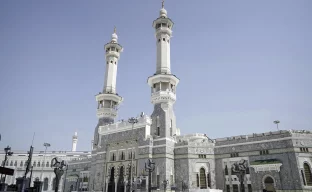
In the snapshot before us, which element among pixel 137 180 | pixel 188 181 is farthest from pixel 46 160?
pixel 188 181

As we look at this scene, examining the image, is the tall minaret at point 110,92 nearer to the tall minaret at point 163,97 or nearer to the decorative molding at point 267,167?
the tall minaret at point 163,97

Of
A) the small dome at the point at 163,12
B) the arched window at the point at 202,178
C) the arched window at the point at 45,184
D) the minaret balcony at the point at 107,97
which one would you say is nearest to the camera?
the arched window at the point at 202,178

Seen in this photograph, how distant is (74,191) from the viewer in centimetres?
4447

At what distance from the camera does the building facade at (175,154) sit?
29.5m

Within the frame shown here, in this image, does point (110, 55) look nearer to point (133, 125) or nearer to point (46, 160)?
point (133, 125)

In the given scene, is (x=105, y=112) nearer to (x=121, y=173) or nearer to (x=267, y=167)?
(x=121, y=173)

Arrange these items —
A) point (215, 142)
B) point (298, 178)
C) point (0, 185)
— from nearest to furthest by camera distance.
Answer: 1. point (0, 185)
2. point (298, 178)
3. point (215, 142)

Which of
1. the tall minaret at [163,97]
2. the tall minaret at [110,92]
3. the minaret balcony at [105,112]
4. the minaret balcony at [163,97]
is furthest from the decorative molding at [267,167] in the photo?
the tall minaret at [110,92]

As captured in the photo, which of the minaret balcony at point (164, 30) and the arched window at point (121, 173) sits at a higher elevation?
the minaret balcony at point (164, 30)

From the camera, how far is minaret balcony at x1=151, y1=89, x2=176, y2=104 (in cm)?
3795

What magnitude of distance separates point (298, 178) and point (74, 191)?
3619cm

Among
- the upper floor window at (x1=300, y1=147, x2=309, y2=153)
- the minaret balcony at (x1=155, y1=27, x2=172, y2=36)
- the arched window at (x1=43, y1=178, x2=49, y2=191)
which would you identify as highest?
the minaret balcony at (x1=155, y1=27, x2=172, y2=36)

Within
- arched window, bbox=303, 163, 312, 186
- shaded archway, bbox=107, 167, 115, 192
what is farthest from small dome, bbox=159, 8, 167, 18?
arched window, bbox=303, 163, 312, 186

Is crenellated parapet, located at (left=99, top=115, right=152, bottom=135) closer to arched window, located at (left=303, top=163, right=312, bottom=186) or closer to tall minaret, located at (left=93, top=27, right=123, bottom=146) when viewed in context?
tall minaret, located at (left=93, top=27, right=123, bottom=146)
